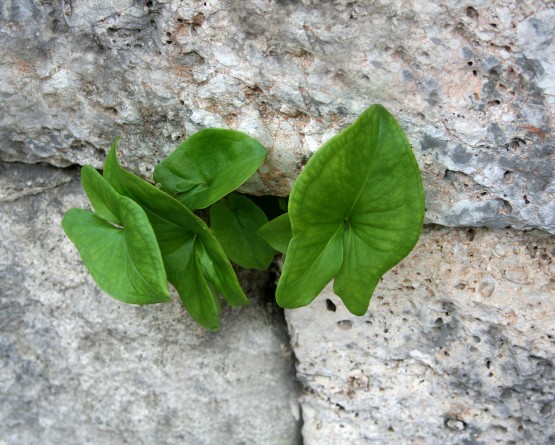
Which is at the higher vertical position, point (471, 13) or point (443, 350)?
point (471, 13)

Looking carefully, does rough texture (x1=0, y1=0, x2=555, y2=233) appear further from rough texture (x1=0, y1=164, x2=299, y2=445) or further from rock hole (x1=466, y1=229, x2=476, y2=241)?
rough texture (x1=0, y1=164, x2=299, y2=445)

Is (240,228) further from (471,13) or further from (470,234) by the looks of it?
(471,13)

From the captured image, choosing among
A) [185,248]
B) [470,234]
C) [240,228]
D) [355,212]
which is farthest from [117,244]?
[470,234]

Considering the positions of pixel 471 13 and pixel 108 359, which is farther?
pixel 108 359

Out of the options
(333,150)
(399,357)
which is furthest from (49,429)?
(333,150)

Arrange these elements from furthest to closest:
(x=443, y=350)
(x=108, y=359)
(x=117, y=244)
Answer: (x=108, y=359), (x=443, y=350), (x=117, y=244)

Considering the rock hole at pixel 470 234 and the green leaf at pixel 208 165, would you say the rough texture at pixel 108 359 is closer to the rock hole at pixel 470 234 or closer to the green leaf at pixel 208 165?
the green leaf at pixel 208 165
